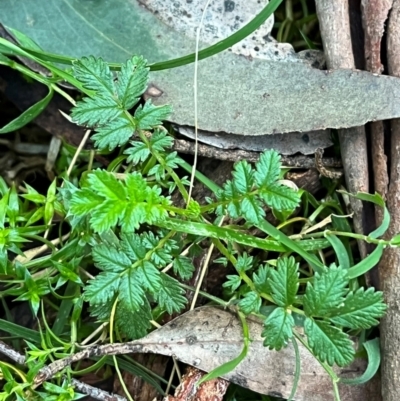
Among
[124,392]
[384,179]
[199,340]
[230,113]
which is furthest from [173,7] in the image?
[124,392]

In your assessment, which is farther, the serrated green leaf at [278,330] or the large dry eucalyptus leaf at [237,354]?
the large dry eucalyptus leaf at [237,354]

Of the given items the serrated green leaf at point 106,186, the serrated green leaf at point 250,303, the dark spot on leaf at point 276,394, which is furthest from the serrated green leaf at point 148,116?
the dark spot on leaf at point 276,394

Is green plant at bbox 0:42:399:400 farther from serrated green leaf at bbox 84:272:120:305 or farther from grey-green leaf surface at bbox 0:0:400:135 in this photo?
grey-green leaf surface at bbox 0:0:400:135

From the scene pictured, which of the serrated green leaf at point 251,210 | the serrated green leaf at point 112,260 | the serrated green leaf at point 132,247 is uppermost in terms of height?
the serrated green leaf at point 251,210

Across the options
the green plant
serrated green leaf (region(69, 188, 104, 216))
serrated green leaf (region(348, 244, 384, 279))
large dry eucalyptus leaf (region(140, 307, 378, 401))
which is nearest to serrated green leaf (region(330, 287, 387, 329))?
the green plant

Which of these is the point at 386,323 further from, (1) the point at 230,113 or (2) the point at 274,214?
(1) the point at 230,113

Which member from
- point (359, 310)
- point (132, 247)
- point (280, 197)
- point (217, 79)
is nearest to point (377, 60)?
point (217, 79)

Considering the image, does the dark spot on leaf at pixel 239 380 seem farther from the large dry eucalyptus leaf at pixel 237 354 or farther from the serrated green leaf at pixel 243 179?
the serrated green leaf at pixel 243 179
